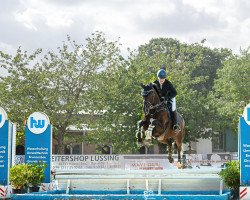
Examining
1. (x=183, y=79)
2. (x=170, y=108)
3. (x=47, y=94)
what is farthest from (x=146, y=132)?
(x=183, y=79)

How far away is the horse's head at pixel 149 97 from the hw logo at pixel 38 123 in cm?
251

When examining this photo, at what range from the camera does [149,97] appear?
42.6 feet

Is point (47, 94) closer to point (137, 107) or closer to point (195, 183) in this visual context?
point (137, 107)

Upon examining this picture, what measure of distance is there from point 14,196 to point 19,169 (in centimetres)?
186

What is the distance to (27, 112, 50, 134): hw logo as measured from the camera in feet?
45.3

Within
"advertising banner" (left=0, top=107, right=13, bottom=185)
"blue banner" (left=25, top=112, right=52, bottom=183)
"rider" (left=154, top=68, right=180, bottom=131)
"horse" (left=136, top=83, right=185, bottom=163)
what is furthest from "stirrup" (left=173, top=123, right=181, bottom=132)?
"advertising banner" (left=0, top=107, right=13, bottom=185)

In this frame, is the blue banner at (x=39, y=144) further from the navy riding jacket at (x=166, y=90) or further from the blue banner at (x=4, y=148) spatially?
the navy riding jacket at (x=166, y=90)

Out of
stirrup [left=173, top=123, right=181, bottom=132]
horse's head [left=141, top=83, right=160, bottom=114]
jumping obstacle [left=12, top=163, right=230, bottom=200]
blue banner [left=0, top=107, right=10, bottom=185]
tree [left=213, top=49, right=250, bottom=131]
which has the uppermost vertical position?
tree [left=213, top=49, right=250, bottom=131]

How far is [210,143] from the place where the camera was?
1796 inches

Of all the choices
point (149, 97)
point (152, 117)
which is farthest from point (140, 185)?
point (149, 97)

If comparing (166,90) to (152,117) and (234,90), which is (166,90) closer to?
A: (152,117)

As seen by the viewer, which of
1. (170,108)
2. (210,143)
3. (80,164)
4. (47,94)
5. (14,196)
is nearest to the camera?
(14,196)

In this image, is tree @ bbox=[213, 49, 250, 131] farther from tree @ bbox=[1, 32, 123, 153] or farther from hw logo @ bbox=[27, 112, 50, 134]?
hw logo @ bbox=[27, 112, 50, 134]

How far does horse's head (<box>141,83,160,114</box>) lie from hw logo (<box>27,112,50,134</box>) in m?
2.51
